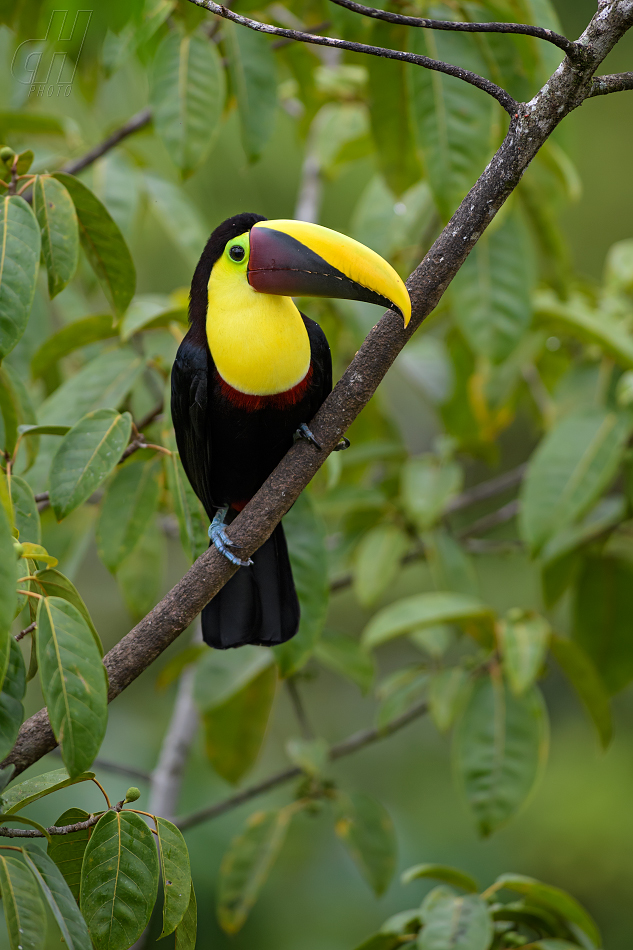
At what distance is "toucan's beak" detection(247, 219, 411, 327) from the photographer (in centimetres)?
136

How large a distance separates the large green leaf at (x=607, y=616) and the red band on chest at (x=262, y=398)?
123 centimetres

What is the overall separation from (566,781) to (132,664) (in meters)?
3.65

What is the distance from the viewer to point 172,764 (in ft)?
8.19

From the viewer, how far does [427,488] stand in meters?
2.49

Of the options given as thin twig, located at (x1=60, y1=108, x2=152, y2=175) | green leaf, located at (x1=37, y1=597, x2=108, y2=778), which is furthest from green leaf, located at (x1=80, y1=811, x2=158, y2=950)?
thin twig, located at (x1=60, y1=108, x2=152, y2=175)

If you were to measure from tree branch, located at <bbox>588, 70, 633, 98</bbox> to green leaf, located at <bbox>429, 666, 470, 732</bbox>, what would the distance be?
1.53m

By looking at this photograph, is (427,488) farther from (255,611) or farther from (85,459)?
(85,459)

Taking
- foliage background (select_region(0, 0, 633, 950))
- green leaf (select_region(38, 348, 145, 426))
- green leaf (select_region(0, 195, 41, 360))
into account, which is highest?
green leaf (select_region(0, 195, 41, 360))

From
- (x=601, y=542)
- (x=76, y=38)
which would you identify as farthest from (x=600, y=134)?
(x=76, y=38)

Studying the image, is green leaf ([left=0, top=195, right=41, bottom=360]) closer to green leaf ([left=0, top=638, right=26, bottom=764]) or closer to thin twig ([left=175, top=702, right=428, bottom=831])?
green leaf ([left=0, top=638, right=26, bottom=764])

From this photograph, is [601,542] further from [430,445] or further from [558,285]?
[430,445]

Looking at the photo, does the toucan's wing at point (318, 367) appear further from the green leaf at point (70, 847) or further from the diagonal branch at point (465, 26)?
the green leaf at point (70, 847)

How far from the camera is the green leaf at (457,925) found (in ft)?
4.72

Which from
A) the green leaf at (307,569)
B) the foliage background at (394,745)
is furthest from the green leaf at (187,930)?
the foliage background at (394,745)
